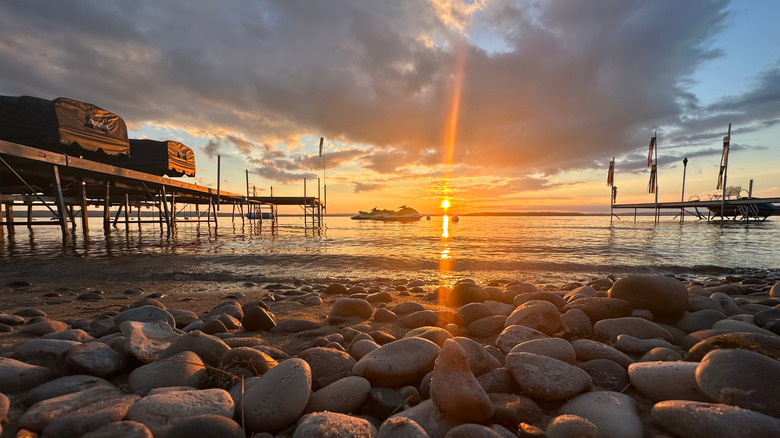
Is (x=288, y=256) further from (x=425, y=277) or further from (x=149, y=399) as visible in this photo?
(x=149, y=399)

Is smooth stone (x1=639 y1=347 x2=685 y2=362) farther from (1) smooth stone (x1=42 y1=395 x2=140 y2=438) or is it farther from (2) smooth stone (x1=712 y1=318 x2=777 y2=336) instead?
(1) smooth stone (x1=42 y1=395 x2=140 y2=438)

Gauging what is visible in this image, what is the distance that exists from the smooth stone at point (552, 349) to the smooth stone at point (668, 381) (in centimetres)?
38

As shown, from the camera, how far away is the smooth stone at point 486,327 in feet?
10.8

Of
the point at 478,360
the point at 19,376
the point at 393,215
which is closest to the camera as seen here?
the point at 19,376

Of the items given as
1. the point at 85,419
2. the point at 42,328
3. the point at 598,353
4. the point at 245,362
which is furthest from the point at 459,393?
the point at 42,328

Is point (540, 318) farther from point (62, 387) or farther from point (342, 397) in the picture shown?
point (62, 387)

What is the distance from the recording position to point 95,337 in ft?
10.5

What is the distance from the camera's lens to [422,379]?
7.05 ft

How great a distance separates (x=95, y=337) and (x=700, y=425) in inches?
188

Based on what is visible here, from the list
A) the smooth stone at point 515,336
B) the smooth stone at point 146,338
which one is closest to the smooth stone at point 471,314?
the smooth stone at point 515,336

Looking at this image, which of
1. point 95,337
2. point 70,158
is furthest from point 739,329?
point 70,158

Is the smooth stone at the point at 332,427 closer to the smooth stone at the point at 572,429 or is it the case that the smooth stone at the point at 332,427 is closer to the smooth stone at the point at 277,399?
the smooth stone at the point at 277,399

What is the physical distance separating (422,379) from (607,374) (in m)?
1.24

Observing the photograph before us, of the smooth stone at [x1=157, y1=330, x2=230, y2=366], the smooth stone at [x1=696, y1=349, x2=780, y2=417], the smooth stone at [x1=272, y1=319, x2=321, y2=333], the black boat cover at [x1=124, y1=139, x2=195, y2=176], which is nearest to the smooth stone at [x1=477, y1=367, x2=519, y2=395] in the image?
the smooth stone at [x1=696, y1=349, x2=780, y2=417]
